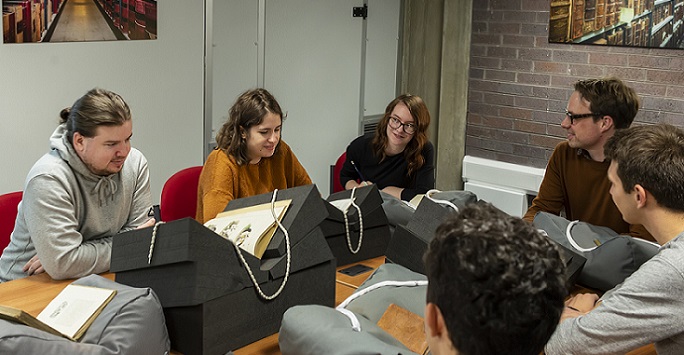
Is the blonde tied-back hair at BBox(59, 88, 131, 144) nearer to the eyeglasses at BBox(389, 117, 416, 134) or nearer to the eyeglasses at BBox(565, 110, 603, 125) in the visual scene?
the eyeglasses at BBox(389, 117, 416, 134)

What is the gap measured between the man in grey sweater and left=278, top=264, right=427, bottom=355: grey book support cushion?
1.28 feet

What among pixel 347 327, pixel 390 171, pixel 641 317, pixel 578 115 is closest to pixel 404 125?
pixel 390 171

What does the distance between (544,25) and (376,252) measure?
2819mm

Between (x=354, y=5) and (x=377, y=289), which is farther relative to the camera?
(x=354, y=5)

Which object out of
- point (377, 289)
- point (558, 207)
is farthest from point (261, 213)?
point (558, 207)

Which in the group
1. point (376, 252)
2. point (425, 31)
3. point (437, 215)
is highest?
point (425, 31)

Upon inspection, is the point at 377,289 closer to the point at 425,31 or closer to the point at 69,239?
the point at 69,239

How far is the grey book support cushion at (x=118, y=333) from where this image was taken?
5.36ft

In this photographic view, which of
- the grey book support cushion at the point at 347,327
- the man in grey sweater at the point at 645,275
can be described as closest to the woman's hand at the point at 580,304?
the man in grey sweater at the point at 645,275

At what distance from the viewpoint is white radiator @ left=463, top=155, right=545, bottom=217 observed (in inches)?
205

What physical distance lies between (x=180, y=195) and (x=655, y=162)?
1911mm

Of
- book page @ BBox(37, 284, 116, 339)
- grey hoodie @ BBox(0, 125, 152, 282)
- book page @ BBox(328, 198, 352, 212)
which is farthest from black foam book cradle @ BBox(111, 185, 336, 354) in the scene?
book page @ BBox(328, 198, 352, 212)

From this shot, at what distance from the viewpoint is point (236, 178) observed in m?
3.06

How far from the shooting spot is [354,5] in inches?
203
